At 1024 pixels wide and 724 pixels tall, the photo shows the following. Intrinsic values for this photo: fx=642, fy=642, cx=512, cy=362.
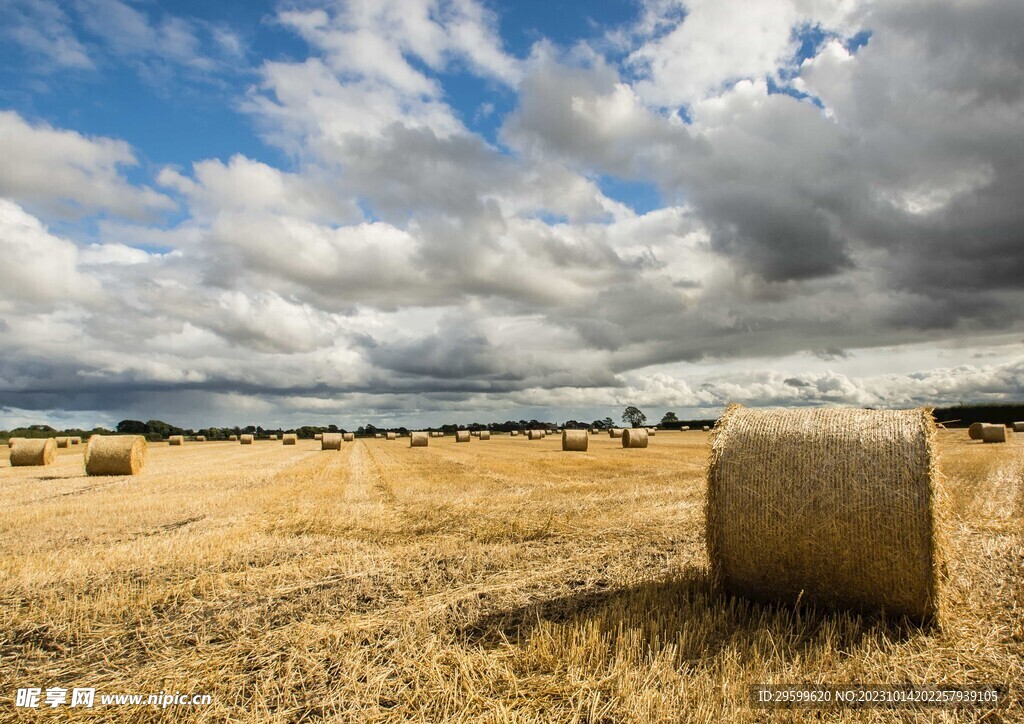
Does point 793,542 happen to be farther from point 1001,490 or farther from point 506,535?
point 1001,490

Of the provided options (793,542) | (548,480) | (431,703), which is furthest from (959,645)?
(548,480)

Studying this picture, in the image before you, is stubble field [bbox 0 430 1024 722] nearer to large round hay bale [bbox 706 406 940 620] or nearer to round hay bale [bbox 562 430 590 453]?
large round hay bale [bbox 706 406 940 620]

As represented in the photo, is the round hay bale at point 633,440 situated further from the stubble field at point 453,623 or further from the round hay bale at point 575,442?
the stubble field at point 453,623

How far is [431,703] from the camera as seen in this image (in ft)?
12.6

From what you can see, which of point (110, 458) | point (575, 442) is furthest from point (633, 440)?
point (110, 458)

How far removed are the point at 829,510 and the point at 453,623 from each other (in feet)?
10.5

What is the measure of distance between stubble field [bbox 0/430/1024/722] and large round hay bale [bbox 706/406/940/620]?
10.9 inches

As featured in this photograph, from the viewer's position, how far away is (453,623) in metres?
5.14

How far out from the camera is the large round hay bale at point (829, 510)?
506 centimetres

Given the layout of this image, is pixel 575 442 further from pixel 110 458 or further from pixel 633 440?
pixel 110 458

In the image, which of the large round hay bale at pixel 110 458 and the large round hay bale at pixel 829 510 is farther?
the large round hay bale at pixel 110 458

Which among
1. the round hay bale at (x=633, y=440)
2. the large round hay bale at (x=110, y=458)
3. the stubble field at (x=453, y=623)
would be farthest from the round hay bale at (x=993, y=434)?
the large round hay bale at (x=110, y=458)

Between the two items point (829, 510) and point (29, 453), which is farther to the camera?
point (29, 453)

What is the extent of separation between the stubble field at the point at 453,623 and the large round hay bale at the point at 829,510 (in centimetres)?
28
